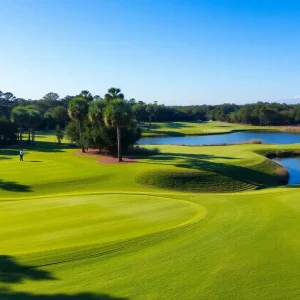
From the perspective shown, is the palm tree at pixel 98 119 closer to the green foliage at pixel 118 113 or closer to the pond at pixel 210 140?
the green foliage at pixel 118 113

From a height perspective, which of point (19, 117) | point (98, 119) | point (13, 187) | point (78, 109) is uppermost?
point (78, 109)

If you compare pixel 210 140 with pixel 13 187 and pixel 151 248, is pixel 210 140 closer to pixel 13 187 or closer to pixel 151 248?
pixel 13 187

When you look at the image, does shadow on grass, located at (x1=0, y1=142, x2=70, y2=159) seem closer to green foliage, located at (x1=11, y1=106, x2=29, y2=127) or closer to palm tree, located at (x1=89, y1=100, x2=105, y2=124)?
green foliage, located at (x1=11, y1=106, x2=29, y2=127)

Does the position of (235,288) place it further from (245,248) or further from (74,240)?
(74,240)

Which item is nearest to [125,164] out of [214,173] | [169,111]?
[214,173]

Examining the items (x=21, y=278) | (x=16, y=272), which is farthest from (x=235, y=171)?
(x=21, y=278)

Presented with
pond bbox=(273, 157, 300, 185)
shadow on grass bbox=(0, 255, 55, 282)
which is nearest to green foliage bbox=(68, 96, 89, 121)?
pond bbox=(273, 157, 300, 185)
